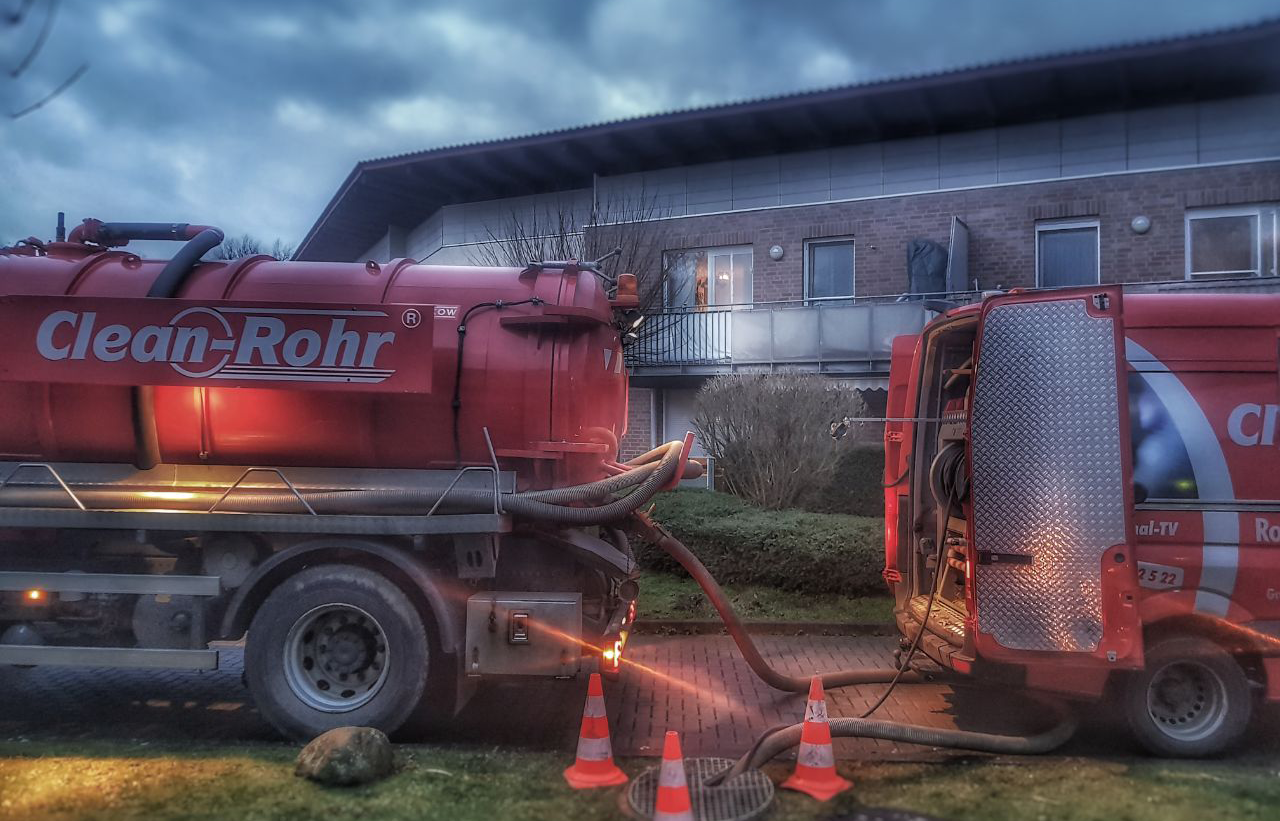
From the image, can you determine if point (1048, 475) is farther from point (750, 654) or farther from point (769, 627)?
point (769, 627)

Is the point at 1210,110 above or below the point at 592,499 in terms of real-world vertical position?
above

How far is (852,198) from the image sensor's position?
15.6 meters

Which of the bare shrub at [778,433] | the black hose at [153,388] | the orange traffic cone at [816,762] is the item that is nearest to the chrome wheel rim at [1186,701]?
the orange traffic cone at [816,762]

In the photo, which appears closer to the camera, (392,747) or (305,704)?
(392,747)

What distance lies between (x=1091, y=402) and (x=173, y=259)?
573 centimetres

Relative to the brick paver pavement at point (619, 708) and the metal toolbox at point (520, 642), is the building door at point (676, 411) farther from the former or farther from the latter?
the metal toolbox at point (520, 642)

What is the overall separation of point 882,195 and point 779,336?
296 cm

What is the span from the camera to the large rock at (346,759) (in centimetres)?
447

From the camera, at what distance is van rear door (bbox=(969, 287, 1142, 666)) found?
16.0 feet

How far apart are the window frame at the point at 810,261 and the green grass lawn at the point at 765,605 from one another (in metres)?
7.98

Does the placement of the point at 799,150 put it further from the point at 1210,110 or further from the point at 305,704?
the point at 305,704

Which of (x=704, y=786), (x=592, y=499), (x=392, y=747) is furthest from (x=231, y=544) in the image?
(x=704, y=786)

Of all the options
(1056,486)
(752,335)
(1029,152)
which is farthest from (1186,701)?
(1029,152)

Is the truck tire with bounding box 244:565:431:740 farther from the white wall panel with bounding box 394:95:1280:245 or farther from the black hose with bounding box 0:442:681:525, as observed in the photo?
the white wall panel with bounding box 394:95:1280:245
